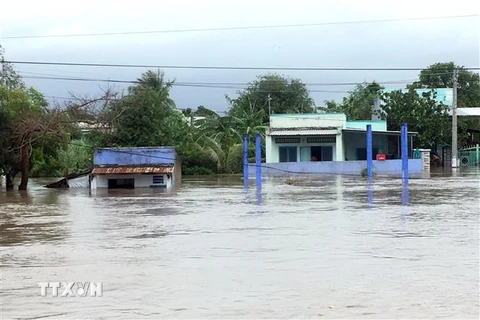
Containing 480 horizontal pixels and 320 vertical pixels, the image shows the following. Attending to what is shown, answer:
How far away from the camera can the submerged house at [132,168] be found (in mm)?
34156

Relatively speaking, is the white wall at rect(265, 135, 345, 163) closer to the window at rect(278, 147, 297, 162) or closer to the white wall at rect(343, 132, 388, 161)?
the window at rect(278, 147, 297, 162)

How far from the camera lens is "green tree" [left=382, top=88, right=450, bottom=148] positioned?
5403 cm

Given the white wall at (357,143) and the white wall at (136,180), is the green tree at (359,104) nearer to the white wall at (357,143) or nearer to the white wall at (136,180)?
the white wall at (357,143)

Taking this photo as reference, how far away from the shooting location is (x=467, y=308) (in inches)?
270

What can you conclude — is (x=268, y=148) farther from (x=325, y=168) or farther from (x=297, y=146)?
(x=325, y=168)

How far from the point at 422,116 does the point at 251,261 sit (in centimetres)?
4670

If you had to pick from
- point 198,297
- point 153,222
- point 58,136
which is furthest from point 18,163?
point 198,297

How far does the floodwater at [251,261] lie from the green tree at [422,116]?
36.0 metres

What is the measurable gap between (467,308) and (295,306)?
175cm

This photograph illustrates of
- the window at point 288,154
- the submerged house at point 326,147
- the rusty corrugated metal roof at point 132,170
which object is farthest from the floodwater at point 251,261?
the window at point 288,154

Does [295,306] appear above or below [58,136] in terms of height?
below

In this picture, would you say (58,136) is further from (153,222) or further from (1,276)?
(1,276)

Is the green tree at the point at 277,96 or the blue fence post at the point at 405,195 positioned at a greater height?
the green tree at the point at 277,96

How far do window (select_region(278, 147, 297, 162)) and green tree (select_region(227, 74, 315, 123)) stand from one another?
46.1ft
